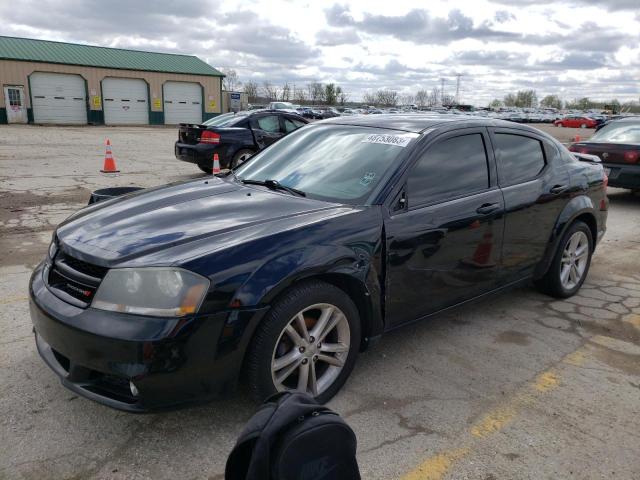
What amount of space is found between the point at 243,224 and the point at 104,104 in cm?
3964

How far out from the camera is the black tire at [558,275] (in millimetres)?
4695

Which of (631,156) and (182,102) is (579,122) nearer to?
(182,102)

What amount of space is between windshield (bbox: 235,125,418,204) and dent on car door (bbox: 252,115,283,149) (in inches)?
296

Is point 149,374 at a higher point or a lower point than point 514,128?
lower

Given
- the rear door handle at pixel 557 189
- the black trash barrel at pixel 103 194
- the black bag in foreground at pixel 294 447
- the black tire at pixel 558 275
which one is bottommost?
the black tire at pixel 558 275

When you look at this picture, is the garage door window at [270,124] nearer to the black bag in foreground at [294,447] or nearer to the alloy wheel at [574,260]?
the alloy wheel at [574,260]

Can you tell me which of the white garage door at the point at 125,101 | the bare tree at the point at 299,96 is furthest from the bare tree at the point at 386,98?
the white garage door at the point at 125,101

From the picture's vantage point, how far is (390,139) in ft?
12.0

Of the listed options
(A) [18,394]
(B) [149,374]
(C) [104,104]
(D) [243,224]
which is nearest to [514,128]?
(D) [243,224]

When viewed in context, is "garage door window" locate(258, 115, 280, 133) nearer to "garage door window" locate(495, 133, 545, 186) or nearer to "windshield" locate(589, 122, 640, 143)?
"windshield" locate(589, 122, 640, 143)

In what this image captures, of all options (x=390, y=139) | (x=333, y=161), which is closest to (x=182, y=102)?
(x=333, y=161)

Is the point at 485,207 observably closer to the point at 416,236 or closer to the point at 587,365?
the point at 416,236

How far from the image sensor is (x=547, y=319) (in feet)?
14.7

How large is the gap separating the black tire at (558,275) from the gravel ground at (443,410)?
12cm
